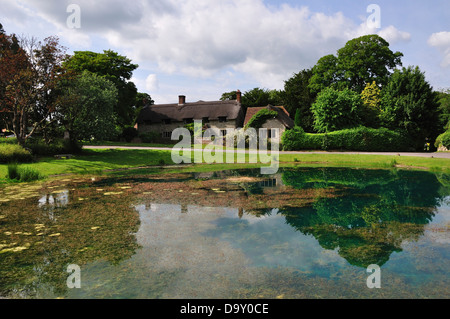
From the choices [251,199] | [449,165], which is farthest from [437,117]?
[251,199]

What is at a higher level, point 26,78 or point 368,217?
point 26,78

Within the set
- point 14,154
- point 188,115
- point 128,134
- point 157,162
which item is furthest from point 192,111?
point 14,154

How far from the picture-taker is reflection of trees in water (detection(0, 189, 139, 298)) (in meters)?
4.36

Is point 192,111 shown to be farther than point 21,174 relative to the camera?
Yes

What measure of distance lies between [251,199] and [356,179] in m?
7.46

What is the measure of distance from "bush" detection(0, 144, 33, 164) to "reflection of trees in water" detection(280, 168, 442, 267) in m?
17.4

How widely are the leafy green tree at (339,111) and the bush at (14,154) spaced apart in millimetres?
30005

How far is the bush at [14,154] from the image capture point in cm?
1764

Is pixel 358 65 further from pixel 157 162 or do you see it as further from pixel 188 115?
pixel 157 162

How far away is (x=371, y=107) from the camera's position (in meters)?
36.6

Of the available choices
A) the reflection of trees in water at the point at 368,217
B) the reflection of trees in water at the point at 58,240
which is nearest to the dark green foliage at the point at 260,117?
the reflection of trees in water at the point at 368,217

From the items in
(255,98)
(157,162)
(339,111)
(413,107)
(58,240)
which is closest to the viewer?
(58,240)

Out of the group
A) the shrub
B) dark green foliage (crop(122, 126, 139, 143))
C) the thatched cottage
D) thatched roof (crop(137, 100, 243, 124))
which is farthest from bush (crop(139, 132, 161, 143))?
the shrub

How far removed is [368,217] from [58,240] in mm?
7586
